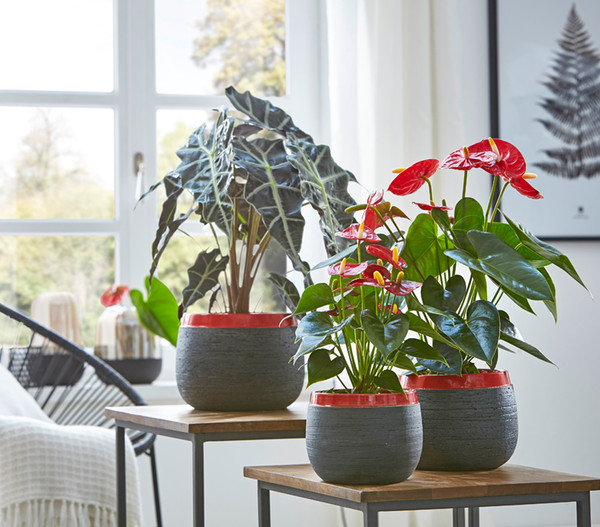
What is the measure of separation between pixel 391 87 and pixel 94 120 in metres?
0.88

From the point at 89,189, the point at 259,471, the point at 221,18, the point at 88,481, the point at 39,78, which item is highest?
the point at 221,18

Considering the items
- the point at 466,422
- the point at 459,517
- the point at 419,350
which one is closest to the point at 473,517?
the point at 459,517

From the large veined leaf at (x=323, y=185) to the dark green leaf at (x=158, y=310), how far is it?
44.4 inches

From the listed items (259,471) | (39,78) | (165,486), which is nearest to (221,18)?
(39,78)

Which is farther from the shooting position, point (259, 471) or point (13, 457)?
point (13, 457)

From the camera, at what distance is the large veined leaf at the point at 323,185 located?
4.40 ft

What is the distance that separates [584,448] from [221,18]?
168cm

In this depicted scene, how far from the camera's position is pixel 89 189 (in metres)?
2.67

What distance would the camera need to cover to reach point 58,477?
178cm

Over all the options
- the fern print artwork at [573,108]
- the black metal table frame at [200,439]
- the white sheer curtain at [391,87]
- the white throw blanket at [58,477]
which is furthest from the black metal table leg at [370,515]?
the fern print artwork at [573,108]

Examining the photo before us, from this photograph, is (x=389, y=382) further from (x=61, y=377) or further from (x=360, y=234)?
(x=61, y=377)

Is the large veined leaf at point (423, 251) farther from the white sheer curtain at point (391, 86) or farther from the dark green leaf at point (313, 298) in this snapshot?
the white sheer curtain at point (391, 86)

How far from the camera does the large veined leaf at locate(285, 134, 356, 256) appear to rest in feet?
4.40

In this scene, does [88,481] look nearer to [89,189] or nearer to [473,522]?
[473,522]
